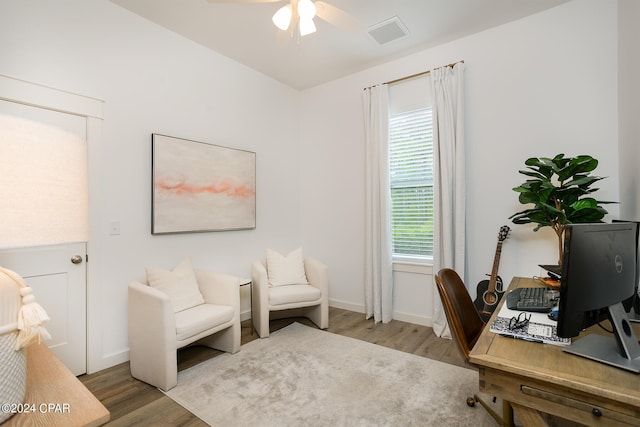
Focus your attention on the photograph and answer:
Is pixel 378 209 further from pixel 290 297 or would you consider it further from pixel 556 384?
pixel 556 384

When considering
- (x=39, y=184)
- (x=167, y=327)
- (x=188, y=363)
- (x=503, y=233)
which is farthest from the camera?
(x=503, y=233)

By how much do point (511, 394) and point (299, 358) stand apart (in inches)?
77.6

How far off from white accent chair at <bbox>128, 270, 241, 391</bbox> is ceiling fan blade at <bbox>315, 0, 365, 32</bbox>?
2290 millimetres

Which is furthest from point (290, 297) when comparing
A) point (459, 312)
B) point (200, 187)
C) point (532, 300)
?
point (532, 300)

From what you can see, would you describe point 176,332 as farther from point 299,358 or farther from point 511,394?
point 511,394

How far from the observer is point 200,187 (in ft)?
10.7

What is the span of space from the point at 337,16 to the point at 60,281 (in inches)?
113

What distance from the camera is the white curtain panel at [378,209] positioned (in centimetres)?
362

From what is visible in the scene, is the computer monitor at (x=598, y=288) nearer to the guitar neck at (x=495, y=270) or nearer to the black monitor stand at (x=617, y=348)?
the black monitor stand at (x=617, y=348)

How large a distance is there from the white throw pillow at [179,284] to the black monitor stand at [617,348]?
2576 mm

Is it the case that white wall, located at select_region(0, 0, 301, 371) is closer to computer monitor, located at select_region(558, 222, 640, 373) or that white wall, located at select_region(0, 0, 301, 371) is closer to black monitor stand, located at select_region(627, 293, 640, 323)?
computer monitor, located at select_region(558, 222, 640, 373)

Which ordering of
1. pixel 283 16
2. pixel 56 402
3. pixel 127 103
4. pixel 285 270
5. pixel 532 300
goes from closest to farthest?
pixel 56 402 < pixel 532 300 < pixel 283 16 < pixel 127 103 < pixel 285 270

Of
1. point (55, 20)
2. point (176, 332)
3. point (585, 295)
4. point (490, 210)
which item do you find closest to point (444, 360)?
point (490, 210)

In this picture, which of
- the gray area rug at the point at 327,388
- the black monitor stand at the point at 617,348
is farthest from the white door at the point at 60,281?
the black monitor stand at the point at 617,348
